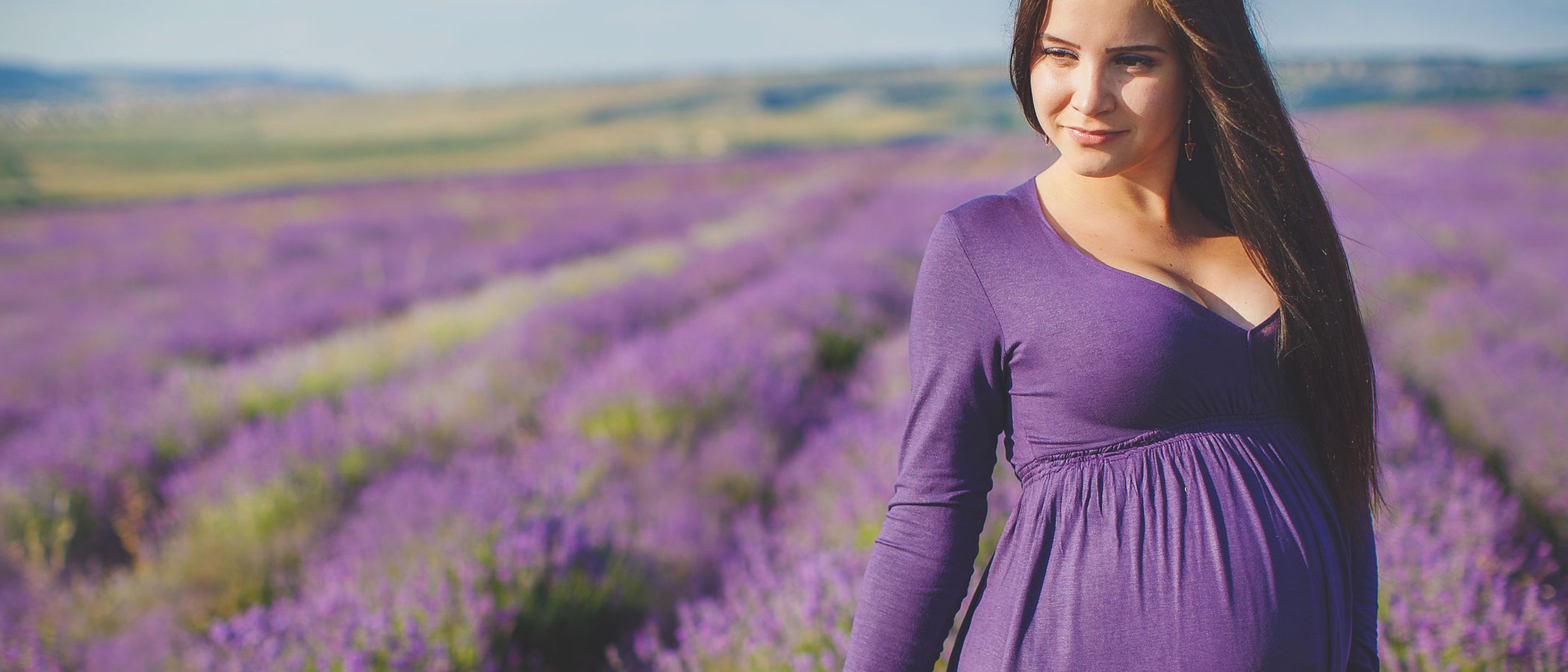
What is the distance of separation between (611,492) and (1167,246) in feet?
7.83

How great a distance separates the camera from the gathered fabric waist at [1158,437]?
1.01 meters

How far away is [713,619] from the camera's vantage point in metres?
2.04

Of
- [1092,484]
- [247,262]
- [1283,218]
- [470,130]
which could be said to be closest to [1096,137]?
[1283,218]

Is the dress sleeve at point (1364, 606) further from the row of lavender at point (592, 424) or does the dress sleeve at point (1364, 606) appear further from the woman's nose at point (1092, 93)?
the row of lavender at point (592, 424)

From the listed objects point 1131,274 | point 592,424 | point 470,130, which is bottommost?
point 470,130

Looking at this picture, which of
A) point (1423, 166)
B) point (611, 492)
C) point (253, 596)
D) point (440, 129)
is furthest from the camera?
point (440, 129)

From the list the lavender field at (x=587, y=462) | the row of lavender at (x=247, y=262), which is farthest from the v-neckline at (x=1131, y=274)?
the row of lavender at (x=247, y=262)

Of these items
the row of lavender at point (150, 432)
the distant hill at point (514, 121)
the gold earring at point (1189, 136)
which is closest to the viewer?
the gold earring at point (1189, 136)

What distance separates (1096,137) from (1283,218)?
11.6 inches

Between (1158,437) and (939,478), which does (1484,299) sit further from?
(939,478)

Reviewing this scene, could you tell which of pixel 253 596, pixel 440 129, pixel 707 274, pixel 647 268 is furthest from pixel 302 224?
pixel 440 129

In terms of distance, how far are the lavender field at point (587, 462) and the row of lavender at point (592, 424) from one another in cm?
2

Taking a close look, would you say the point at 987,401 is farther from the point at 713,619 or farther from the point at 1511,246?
the point at 1511,246

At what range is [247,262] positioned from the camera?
11.3 m
